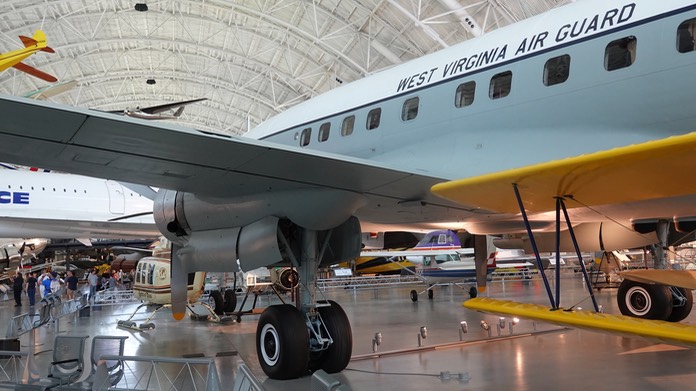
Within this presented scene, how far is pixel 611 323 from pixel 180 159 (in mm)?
4078

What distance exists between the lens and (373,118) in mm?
7152

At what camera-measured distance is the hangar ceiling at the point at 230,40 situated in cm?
2709

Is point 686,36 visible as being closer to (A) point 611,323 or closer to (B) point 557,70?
(B) point 557,70

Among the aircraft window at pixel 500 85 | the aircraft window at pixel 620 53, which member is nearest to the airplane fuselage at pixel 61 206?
the aircraft window at pixel 500 85

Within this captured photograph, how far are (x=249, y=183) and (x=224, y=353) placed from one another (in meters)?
4.65

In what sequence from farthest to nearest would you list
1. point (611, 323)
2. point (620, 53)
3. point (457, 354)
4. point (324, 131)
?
point (457, 354)
point (324, 131)
point (620, 53)
point (611, 323)

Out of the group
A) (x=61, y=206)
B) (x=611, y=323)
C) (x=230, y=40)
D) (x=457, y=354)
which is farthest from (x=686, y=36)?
(x=230, y=40)

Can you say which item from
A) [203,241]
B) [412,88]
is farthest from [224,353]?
[412,88]

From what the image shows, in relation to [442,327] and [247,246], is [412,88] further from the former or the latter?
[442,327]

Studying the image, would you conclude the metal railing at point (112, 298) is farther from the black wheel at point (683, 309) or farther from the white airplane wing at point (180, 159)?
the black wheel at point (683, 309)

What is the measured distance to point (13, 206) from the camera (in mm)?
23000

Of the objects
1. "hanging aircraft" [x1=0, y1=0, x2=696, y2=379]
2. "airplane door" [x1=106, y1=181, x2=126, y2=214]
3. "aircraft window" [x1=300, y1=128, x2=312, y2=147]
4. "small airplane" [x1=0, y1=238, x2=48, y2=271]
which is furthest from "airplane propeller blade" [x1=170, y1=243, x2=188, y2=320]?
"small airplane" [x1=0, y1=238, x2=48, y2=271]

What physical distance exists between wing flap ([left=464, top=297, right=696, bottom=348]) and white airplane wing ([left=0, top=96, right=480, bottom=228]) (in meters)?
1.72

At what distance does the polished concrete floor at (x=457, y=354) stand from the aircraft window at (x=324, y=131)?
3383 mm
